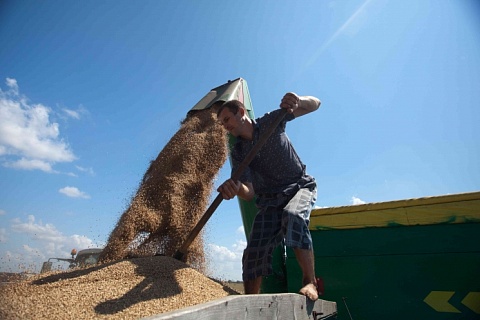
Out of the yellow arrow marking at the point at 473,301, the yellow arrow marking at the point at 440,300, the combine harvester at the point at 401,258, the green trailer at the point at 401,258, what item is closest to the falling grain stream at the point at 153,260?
the combine harvester at the point at 401,258

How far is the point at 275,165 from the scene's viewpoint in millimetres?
2111

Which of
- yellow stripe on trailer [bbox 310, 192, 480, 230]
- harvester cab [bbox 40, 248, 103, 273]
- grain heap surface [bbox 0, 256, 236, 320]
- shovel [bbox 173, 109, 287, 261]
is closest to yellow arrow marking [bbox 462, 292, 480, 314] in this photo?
yellow stripe on trailer [bbox 310, 192, 480, 230]

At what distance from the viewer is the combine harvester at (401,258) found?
79.3 inches

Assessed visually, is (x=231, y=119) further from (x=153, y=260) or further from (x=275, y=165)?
(x=153, y=260)

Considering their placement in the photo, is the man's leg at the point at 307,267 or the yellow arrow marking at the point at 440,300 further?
the yellow arrow marking at the point at 440,300

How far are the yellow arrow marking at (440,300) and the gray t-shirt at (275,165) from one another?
1.15 meters

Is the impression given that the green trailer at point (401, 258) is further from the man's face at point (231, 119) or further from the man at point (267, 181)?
the man's face at point (231, 119)

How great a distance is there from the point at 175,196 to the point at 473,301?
2357 millimetres

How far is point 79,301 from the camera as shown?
1.34 metres

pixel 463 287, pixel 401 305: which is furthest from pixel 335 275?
pixel 463 287

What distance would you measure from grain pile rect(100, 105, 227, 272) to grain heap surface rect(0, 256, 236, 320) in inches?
24.4

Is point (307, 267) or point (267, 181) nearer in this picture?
point (307, 267)

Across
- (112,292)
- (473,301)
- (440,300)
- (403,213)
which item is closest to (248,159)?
(112,292)

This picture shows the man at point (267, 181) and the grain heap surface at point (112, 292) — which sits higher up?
the man at point (267, 181)
